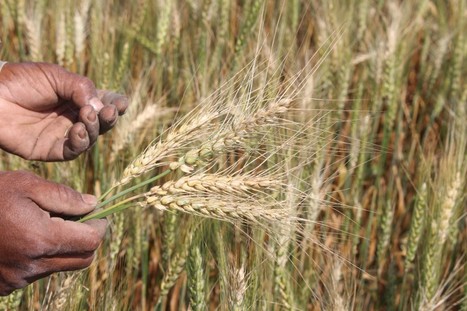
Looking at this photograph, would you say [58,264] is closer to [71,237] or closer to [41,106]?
[71,237]

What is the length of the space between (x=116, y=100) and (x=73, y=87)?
0.27 ft

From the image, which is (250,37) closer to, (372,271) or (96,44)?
(96,44)

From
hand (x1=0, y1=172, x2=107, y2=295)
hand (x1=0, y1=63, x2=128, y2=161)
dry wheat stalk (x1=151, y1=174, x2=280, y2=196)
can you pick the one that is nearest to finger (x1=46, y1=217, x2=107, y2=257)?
hand (x1=0, y1=172, x2=107, y2=295)

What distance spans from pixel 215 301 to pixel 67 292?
553mm

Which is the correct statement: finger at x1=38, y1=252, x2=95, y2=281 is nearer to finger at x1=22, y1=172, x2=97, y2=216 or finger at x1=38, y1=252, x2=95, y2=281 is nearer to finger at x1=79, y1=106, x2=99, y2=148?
finger at x1=22, y1=172, x2=97, y2=216

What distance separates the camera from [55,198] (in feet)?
4.07

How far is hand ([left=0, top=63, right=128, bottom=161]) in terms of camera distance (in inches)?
58.3

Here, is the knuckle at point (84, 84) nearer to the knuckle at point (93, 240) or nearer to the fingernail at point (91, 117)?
the fingernail at point (91, 117)

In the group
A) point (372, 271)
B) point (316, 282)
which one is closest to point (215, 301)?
point (316, 282)

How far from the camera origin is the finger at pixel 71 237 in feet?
4.03

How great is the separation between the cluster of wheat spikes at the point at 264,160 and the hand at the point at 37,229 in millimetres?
40

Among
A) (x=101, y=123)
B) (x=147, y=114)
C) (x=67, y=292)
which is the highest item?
(x=101, y=123)

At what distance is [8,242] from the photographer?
123 cm

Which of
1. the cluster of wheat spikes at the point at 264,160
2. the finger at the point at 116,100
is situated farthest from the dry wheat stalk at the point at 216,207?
the finger at the point at 116,100
